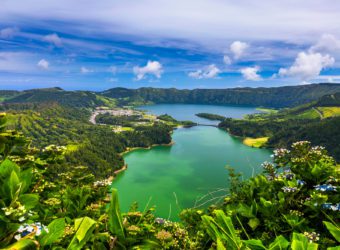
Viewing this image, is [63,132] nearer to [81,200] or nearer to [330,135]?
[330,135]

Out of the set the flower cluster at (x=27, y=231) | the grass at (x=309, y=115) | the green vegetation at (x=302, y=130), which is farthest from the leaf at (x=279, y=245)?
the grass at (x=309, y=115)

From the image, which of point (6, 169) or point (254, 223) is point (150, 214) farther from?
point (6, 169)

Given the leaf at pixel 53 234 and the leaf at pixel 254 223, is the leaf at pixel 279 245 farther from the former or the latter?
the leaf at pixel 254 223

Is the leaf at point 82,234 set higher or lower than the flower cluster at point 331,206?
higher

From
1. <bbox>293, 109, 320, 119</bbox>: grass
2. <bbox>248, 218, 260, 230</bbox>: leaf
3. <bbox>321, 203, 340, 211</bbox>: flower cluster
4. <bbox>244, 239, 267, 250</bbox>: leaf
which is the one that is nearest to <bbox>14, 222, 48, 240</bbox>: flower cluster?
<bbox>244, 239, 267, 250</bbox>: leaf

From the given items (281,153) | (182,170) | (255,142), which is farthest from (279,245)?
(255,142)

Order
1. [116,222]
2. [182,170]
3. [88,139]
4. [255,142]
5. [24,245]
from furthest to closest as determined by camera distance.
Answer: [88,139]
[255,142]
[182,170]
[116,222]
[24,245]
